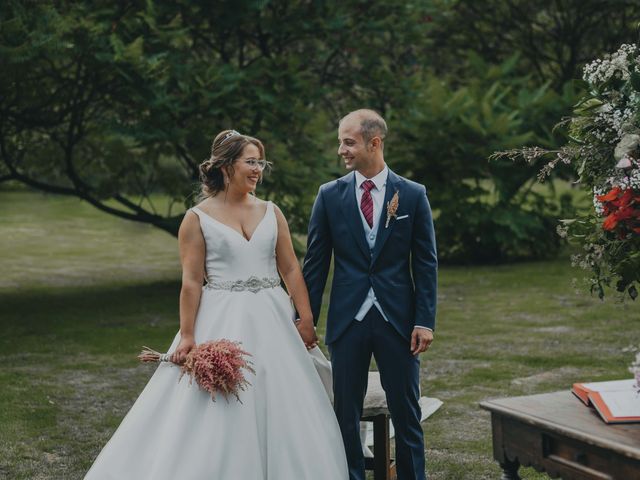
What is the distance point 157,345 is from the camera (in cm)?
1093

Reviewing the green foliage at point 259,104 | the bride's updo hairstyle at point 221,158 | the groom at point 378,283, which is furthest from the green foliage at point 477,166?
the groom at point 378,283

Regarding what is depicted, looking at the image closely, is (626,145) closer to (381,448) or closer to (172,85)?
(381,448)

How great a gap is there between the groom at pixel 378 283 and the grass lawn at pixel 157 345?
1.05 m

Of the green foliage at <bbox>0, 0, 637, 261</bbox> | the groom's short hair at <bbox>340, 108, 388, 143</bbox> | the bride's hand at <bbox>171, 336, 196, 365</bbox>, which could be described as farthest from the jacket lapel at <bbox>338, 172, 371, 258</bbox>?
the green foliage at <bbox>0, 0, 637, 261</bbox>

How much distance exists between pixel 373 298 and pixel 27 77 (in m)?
9.11

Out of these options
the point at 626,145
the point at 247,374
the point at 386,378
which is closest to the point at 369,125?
the point at 386,378

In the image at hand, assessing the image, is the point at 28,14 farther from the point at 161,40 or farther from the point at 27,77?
the point at 161,40

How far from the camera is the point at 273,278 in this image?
5.55 metres

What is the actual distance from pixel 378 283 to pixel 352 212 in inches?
16.1

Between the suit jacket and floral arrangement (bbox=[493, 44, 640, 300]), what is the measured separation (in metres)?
1.00

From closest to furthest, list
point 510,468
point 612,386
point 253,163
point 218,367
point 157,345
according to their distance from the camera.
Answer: point 612,386 < point 510,468 < point 218,367 < point 253,163 < point 157,345

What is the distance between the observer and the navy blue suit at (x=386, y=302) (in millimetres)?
5227

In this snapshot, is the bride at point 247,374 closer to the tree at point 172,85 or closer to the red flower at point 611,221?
the red flower at point 611,221

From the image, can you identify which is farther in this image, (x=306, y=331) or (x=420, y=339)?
(x=306, y=331)
